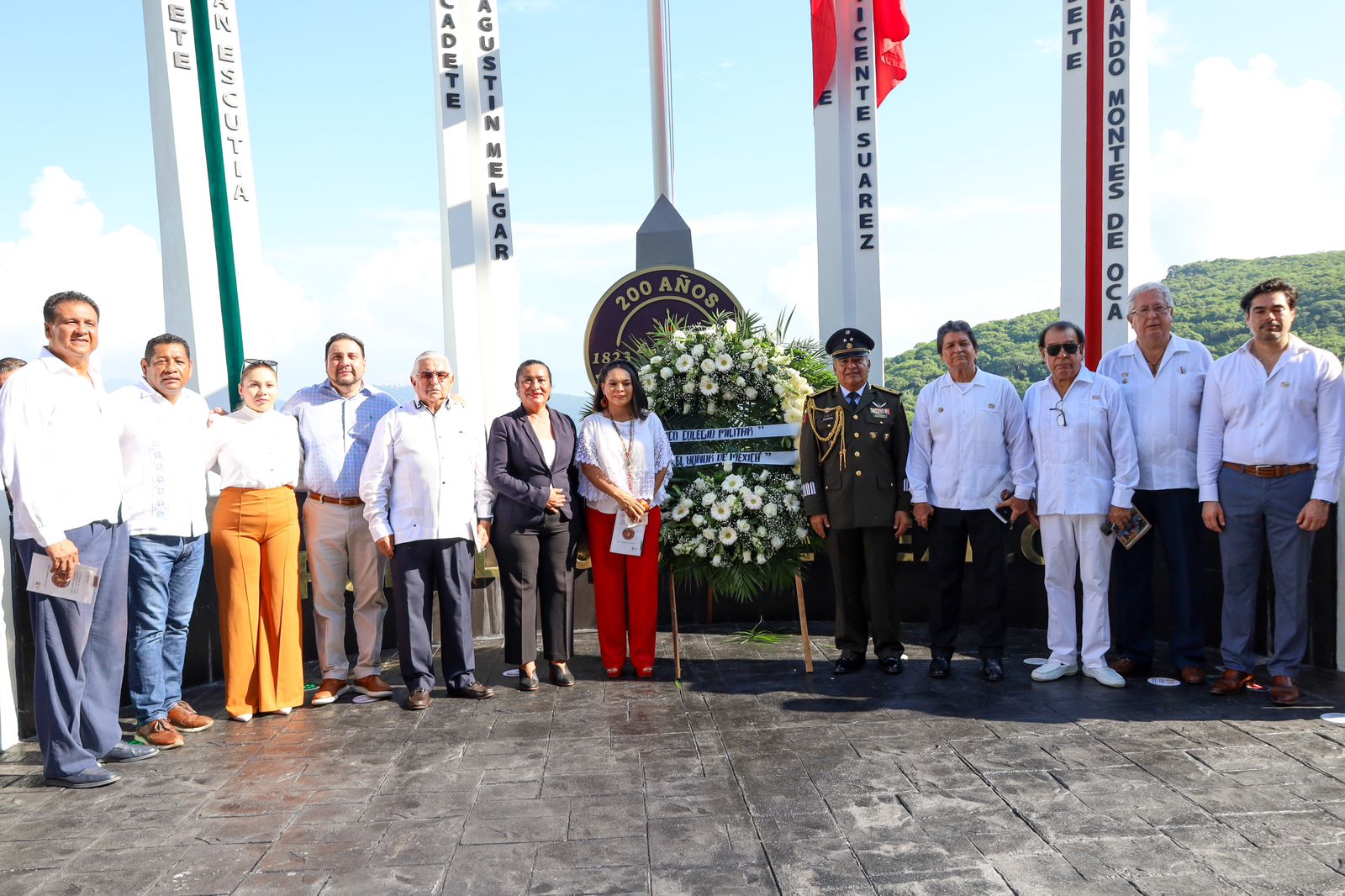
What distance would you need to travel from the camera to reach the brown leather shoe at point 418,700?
485 cm

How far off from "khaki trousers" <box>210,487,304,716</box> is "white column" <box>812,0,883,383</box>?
16.5ft

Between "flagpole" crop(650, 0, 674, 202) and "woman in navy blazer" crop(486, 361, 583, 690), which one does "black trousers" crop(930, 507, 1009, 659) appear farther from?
"flagpole" crop(650, 0, 674, 202)

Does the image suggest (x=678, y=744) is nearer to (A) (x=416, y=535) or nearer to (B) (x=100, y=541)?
(A) (x=416, y=535)

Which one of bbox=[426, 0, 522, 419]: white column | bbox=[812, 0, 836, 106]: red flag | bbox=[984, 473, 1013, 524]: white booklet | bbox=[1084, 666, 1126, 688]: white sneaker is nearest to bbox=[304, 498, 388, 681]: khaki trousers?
bbox=[426, 0, 522, 419]: white column

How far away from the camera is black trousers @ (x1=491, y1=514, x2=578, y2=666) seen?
5184 mm

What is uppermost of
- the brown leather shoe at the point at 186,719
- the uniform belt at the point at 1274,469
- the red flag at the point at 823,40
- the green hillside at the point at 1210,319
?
the red flag at the point at 823,40

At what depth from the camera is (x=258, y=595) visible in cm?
478

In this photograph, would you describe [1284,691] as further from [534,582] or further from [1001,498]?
[534,582]

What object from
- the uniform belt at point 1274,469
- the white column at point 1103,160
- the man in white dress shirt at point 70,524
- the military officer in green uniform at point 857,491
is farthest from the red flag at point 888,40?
the man in white dress shirt at point 70,524

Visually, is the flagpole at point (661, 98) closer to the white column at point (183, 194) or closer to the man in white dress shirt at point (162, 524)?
the white column at point (183, 194)

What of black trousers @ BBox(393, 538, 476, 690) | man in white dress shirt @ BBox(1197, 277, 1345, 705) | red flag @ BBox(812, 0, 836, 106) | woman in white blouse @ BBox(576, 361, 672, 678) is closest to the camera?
man in white dress shirt @ BBox(1197, 277, 1345, 705)

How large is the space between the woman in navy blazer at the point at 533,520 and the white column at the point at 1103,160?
4.79 metres

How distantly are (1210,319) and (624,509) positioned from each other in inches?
867

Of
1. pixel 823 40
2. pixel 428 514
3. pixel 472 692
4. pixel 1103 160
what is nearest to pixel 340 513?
pixel 428 514
